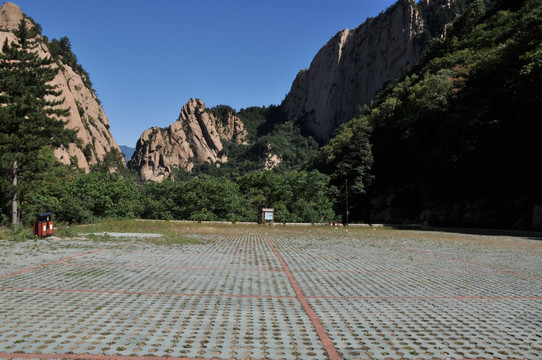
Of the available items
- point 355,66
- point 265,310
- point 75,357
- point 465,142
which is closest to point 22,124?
point 265,310

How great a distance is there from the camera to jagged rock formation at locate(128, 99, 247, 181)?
139 meters

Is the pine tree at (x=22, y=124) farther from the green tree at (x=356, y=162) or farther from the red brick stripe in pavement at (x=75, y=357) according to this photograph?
the green tree at (x=356, y=162)

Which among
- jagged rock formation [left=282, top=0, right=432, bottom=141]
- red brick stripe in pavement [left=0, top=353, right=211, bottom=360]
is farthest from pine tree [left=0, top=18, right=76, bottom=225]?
jagged rock formation [left=282, top=0, right=432, bottom=141]

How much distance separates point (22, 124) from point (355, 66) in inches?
5109

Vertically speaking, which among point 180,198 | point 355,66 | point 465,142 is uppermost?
point 355,66

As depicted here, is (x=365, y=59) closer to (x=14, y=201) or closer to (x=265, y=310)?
(x=14, y=201)

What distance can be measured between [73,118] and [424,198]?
2724 inches

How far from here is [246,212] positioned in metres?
34.5

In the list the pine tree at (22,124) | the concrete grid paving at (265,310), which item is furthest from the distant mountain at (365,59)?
the concrete grid paving at (265,310)

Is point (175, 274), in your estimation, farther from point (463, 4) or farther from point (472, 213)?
point (463, 4)

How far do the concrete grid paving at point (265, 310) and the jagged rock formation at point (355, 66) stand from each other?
11697 centimetres

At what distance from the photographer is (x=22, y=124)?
23.8 metres

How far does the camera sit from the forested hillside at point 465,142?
29141 millimetres

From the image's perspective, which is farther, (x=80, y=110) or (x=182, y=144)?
(x=182, y=144)
